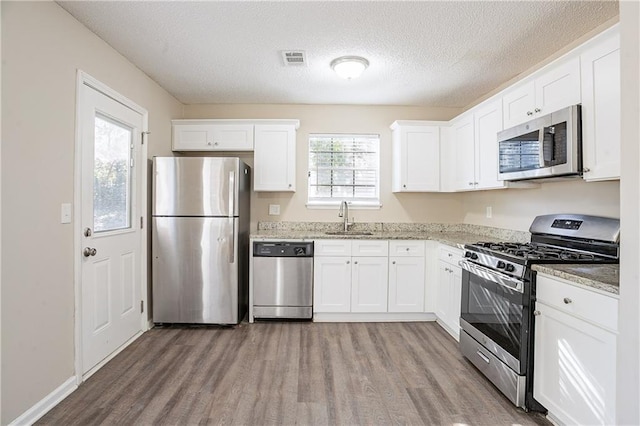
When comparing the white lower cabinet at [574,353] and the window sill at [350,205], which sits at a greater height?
the window sill at [350,205]

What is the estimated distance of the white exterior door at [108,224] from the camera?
214 cm

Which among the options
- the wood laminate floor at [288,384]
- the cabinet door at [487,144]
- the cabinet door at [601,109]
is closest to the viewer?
the cabinet door at [601,109]

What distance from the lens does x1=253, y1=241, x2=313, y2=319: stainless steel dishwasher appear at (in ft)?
10.4

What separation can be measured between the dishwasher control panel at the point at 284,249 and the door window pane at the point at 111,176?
1204mm

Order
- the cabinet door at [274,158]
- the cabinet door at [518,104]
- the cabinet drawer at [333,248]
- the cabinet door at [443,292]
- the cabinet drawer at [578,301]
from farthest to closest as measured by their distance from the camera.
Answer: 1. the cabinet door at [274,158]
2. the cabinet drawer at [333,248]
3. the cabinet door at [443,292]
4. the cabinet door at [518,104]
5. the cabinet drawer at [578,301]

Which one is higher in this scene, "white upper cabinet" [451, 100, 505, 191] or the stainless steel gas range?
"white upper cabinet" [451, 100, 505, 191]

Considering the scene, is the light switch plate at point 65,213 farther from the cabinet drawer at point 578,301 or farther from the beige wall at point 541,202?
the beige wall at point 541,202

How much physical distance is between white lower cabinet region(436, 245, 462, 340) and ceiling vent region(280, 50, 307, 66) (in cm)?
211

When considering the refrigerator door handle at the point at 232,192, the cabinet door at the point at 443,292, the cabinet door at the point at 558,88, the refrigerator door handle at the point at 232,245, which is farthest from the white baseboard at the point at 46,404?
the cabinet door at the point at 558,88

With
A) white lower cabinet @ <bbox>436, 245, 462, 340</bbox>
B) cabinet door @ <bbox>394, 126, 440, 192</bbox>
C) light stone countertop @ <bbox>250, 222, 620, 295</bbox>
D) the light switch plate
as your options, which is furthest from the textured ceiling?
white lower cabinet @ <bbox>436, 245, 462, 340</bbox>

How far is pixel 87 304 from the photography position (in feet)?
7.10

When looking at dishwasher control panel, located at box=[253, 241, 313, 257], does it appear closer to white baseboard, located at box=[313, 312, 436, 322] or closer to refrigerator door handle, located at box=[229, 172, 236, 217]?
refrigerator door handle, located at box=[229, 172, 236, 217]

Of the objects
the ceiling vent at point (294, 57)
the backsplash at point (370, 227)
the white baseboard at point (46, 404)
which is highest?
the ceiling vent at point (294, 57)

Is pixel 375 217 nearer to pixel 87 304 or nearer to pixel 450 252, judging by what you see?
pixel 450 252
